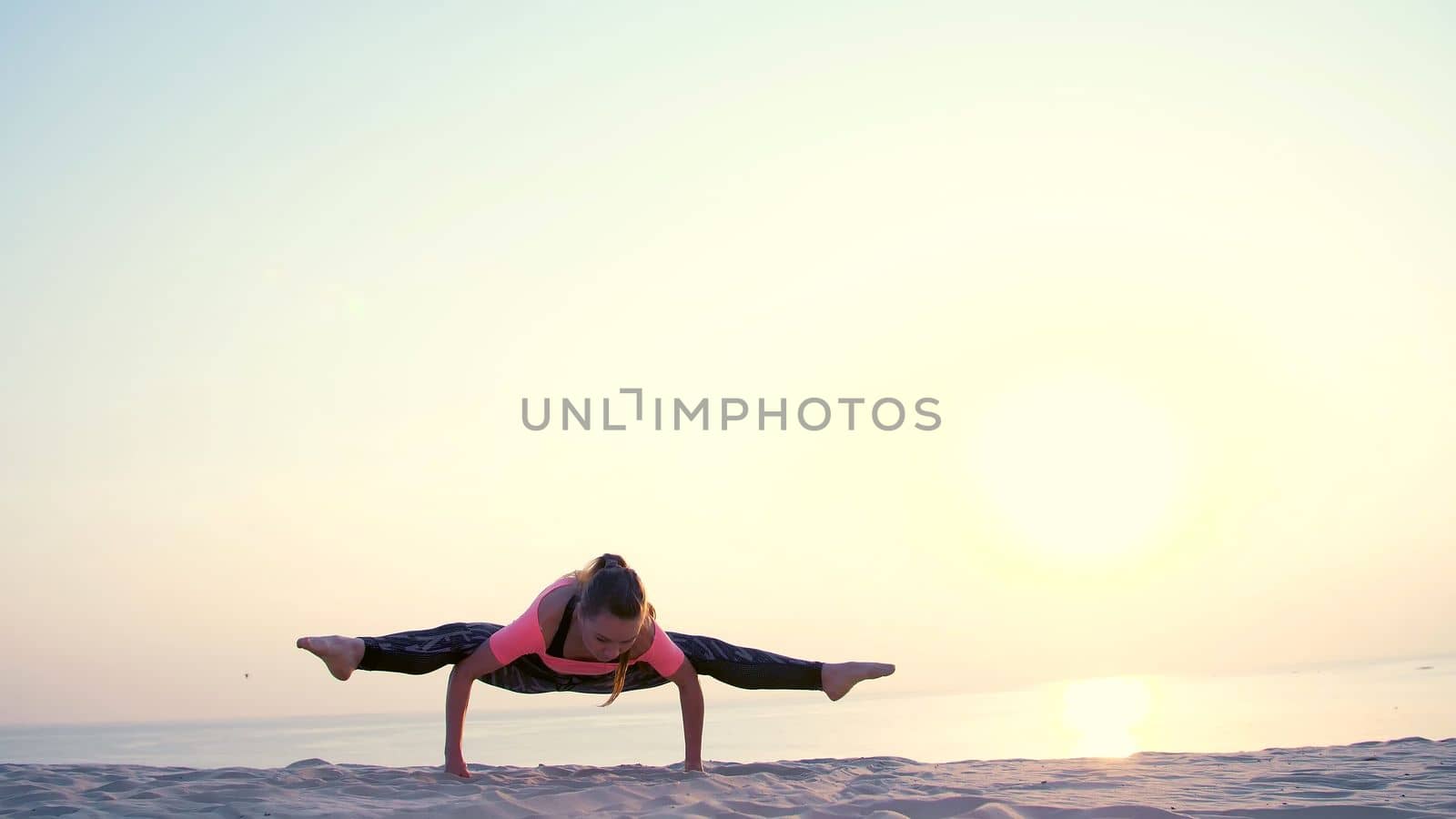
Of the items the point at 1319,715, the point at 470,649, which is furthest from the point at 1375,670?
the point at 470,649

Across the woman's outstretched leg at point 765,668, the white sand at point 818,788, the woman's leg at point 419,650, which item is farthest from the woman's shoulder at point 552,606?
the woman's outstretched leg at point 765,668

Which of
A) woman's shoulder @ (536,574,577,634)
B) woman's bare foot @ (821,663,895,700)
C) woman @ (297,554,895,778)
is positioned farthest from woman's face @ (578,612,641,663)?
woman's bare foot @ (821,663,895,700)

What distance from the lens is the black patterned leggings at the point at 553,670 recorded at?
4570mm

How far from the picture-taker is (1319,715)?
6902 mm

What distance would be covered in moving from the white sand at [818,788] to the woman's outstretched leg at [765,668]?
412 mm

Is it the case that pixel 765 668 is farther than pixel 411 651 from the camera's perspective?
Yes

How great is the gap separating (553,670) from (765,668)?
3.10 ft

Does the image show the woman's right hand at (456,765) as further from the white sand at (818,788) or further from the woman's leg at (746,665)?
the woman's leg at (746,665)

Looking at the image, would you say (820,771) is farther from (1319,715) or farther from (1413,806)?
(1319,715)

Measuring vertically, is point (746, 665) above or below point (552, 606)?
below

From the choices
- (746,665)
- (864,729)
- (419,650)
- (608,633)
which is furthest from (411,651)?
(864,729)

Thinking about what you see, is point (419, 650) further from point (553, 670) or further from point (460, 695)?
point (553, 670)

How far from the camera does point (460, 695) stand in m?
4.48

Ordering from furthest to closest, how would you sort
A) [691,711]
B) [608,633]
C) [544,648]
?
[691,711]
[544,648]
[608,633]
